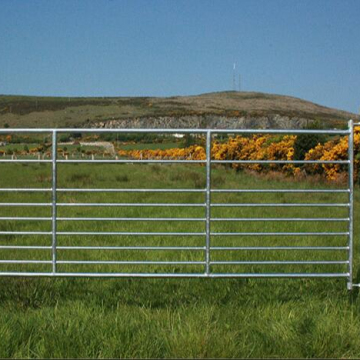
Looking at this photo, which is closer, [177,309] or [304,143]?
[177,309]

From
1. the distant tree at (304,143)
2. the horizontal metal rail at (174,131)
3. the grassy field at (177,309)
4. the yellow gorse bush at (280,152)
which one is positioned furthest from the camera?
the distant tree at (304,143)

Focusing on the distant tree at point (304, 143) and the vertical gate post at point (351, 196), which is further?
the distant tree at point (304, 143)

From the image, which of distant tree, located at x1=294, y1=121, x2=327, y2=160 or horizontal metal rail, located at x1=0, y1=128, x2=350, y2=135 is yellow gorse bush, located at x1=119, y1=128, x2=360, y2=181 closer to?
distant tree, located at x1=294, y1=121, x2=327, y2=160

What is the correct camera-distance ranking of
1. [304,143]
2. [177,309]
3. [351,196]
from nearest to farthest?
1. [177,309]
2. [351,196]
3. [304,143]

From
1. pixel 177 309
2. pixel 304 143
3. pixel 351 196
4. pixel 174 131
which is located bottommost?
pixel 177 309

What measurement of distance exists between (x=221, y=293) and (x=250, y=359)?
1.58 meters

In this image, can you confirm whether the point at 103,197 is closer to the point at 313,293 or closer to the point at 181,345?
the point at 313,293

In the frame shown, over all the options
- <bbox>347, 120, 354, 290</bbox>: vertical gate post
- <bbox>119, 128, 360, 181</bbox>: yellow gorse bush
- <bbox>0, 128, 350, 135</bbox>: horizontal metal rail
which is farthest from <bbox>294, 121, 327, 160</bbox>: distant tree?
<bbox>0, 128, 350, 135</bbox>: horizontal metal rail

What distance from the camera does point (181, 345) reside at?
176 inches

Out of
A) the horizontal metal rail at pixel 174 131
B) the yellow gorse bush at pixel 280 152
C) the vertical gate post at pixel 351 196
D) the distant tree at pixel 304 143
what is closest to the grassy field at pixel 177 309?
the vertical gate post at pixel 351 196

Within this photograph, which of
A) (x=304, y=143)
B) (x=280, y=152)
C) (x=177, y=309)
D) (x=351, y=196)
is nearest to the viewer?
(x=177, y=309)

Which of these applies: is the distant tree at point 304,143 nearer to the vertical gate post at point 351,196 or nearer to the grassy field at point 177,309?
the grassy field at point 177,309

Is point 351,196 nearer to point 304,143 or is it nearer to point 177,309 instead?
point 177,309

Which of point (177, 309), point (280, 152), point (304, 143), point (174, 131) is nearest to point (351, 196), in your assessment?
point (174, 131)
